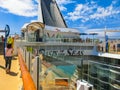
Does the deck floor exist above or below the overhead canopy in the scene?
below

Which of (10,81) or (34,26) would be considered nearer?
(10,81)

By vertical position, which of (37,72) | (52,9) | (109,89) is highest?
(52,9)

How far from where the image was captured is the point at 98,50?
37.6m

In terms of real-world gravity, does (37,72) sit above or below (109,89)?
above

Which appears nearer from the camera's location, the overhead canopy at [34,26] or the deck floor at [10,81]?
the deck floor at [10,81]

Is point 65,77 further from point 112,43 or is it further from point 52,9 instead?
point 52,9

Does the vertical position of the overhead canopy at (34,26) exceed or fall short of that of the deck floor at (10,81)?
it exceeds it

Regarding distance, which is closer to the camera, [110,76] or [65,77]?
[65,77]

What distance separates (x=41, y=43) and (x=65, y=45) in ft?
13.0

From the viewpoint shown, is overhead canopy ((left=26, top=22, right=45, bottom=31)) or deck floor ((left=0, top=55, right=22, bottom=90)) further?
overhead canopy ((left=26, top=22, right=45, bottom=31))

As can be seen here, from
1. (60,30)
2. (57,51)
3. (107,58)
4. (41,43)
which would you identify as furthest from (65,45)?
(60,30)

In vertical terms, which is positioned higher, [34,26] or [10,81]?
[34,26]

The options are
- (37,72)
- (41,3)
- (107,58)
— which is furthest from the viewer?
(41,3)

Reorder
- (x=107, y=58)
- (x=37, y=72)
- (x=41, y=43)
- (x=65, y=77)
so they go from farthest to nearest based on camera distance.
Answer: (x=41, y=43) < (x=107, y=58) < (x=37, y=72) < (x=65, y=77)
